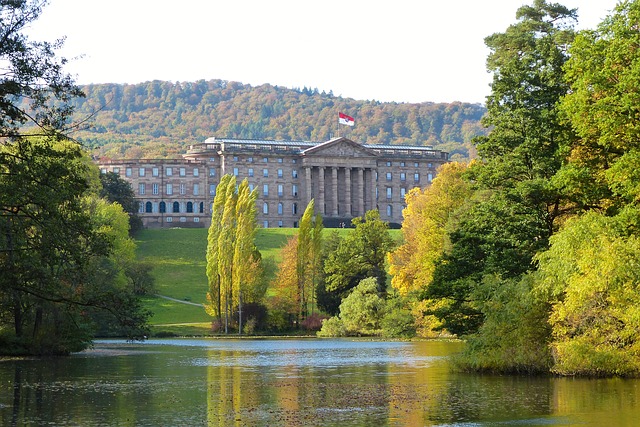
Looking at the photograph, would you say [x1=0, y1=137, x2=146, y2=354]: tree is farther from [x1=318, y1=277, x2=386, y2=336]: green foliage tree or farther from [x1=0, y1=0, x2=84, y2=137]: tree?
[x1=318, y1=277, x2=386, y2=336]: green foliage tree

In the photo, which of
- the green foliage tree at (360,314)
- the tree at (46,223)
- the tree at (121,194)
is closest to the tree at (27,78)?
the tree at (46,223)

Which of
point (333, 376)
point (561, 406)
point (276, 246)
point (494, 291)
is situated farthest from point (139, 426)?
point (276, 246)

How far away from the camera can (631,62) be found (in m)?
32.1

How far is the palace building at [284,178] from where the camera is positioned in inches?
5846

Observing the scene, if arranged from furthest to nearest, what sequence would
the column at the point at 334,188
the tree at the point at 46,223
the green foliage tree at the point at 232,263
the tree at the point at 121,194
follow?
the column at the point at 334,188 → the tree at the point at 121,194 → the green foliage tree at the point at 232,263 → the tree at the point at 46,223

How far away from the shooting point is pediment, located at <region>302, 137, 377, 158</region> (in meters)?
152

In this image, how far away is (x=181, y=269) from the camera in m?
102

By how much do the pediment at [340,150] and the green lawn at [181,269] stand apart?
31351mm

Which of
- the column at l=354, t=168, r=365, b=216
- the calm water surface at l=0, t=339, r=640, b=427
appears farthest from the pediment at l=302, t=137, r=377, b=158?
the calm water surface at l=0, t=339, r=640, b=427

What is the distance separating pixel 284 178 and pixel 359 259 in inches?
2988

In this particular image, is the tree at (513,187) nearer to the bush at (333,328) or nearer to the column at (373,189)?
the bush at (333,328)

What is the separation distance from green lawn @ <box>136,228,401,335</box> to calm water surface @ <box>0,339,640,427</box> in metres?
34.5

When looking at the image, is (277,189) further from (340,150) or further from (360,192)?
(360,192)

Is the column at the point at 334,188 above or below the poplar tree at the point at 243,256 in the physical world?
above
